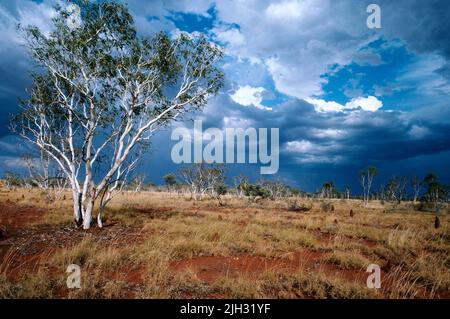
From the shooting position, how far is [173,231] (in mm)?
11852

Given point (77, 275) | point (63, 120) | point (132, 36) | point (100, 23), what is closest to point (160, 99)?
point (132, 36)

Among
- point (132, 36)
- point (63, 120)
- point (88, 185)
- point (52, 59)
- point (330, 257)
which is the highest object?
point (132, 36)

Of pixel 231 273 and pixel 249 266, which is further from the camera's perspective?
pixel 249 266

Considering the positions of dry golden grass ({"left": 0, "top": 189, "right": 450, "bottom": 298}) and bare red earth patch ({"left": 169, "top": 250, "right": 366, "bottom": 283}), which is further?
bare red earth patch ({"left": 169, "top": 250, "right": 366, "bottom": 283})

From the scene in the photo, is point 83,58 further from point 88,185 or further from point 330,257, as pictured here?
point 330,257

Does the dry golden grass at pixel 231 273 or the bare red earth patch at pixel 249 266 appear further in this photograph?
the bare red earth patch at pixel 249 266
